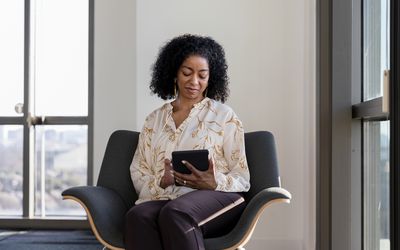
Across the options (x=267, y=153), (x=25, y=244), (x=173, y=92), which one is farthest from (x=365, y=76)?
(x=25, y=244)

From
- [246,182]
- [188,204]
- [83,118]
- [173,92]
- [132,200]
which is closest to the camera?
[188,204]

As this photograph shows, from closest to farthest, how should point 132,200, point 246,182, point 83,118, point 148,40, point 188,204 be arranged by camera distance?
point 188,204 < point 246,182 < point 132,200 < point 148,40 < point 83,118

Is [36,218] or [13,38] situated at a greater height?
[13,38]

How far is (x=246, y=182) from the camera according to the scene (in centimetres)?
253

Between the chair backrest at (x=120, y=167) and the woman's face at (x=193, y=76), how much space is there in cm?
39

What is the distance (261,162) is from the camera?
2.67 meters

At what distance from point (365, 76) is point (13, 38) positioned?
10.1ft

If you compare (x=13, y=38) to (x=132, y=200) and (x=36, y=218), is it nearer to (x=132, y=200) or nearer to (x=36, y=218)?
(x=36, y=218)

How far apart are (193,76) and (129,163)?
0.54m

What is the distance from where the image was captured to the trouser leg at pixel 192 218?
2139 millimetres

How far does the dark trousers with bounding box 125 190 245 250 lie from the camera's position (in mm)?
2146

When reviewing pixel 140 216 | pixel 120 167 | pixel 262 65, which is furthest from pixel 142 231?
pixel 262 65

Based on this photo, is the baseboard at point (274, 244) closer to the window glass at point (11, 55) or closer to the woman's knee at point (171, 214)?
the woman's knee at point (171, 214)

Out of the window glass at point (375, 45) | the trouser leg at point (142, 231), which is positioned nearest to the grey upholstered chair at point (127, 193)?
the trouser leg at point (142, 231)
